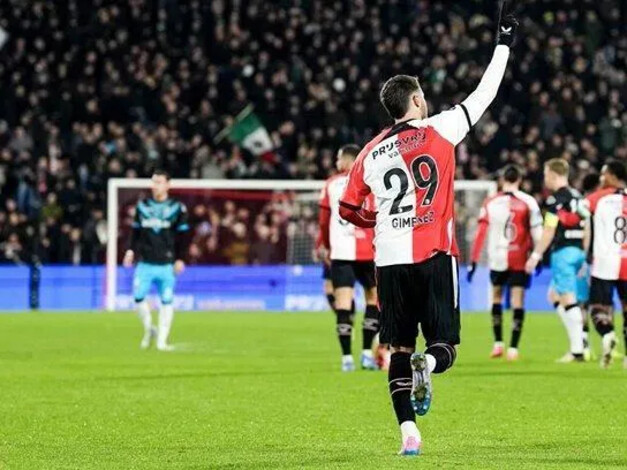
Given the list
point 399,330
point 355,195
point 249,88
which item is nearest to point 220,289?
point 249,88

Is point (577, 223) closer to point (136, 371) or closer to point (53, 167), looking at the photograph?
point (136, 371)

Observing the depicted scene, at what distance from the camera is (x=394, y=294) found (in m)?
9.20

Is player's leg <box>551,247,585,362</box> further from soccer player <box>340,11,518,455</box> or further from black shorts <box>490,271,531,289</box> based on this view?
soccer player <box>340,11,518,455</box>

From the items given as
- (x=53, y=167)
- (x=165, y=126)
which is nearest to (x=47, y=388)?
(x=53, y=167)

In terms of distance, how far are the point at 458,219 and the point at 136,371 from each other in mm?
16543

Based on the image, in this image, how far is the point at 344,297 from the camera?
16.3 m

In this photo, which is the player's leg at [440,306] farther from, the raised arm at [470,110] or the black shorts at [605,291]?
the black shorts at [605,291]

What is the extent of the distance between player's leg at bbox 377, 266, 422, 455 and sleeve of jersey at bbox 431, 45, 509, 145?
818 millimetres

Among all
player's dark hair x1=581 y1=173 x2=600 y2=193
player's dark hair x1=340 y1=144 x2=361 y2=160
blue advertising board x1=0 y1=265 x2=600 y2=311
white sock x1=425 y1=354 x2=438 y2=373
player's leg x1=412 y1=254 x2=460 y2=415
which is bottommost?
blue advertising board x1=0 y1=265 x2=600 y2=311

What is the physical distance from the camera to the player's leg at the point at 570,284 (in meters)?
18.3

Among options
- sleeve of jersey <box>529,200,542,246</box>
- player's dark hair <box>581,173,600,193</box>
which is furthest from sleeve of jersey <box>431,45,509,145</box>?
player's dark hair <box>581,173,600,193</box>

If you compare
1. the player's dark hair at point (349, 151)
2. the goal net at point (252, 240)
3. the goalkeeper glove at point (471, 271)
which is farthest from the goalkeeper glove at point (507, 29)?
the goal net at point (252, 240)

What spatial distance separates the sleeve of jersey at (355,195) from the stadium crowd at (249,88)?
22.9 metres

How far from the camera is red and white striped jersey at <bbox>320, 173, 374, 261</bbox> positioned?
1619 cm
